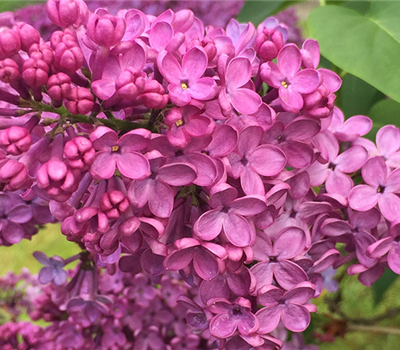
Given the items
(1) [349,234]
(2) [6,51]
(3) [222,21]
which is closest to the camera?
(2) [6,51]

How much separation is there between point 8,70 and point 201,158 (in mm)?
164

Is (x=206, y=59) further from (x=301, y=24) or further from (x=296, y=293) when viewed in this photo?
(x=301, y=24)

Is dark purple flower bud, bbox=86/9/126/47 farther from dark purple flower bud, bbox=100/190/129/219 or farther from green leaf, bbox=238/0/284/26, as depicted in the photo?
green leaf, bbox=238/0/284/26

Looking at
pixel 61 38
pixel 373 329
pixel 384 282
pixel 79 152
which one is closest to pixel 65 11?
pixel 61 38

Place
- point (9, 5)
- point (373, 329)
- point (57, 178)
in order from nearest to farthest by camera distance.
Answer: point (57, 178) < point (9, 5) < point (373, 329)

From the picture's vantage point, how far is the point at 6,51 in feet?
1.30

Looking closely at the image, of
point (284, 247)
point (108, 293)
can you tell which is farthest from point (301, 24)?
point (284, 247)

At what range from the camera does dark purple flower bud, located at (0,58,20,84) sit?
385 millimetres

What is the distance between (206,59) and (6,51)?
0.16 meters

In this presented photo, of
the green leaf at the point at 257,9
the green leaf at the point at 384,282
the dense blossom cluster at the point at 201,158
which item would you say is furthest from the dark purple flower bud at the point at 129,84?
the green leaf at the point at 384,282

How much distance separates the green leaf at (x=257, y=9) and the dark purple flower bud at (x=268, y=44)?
0.36 m

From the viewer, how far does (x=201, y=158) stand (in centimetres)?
41

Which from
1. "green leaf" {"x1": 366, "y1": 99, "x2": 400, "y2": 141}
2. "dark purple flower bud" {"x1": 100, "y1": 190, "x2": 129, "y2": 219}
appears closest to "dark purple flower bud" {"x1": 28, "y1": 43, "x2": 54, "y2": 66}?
"dark purple flower bud" {"x1": 100, "y1": 190, "x2": 129, "y2": 219}

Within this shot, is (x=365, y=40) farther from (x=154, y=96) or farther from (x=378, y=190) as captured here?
(x=154, y=96)
